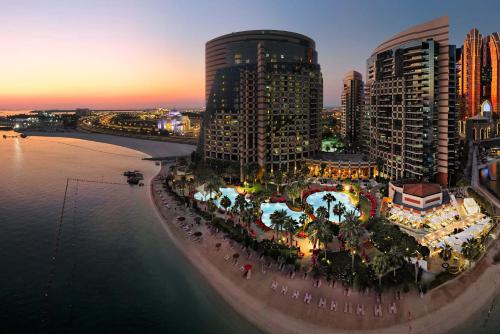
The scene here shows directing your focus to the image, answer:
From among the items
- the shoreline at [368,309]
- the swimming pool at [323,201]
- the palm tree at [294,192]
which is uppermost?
the palm tree at [294,192]

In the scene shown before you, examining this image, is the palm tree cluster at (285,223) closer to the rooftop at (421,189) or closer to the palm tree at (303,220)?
the palm tree at (303,220)

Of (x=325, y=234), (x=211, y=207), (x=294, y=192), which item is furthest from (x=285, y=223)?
(x=211, y=207)

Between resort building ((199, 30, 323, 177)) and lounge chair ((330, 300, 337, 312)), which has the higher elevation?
resort building ((199, 30, 323, 177))

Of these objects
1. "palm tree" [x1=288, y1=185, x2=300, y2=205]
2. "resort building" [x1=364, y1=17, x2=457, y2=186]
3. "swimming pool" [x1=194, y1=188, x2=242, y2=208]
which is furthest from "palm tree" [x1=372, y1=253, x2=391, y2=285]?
"resort building" [x1=364, y1=17, x2=457, y2=186]

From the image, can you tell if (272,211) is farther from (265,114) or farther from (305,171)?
(265,114)

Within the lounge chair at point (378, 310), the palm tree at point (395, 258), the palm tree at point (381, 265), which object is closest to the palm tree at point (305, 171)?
the palm tree at point (395, 258)

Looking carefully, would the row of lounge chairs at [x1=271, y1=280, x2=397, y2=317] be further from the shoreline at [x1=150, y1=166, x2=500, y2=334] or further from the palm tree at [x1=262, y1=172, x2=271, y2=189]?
the palm tree at [x1=262, y1=172, x2=271, y2=189]

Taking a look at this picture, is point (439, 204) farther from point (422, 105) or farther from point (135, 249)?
point (135, 249)
